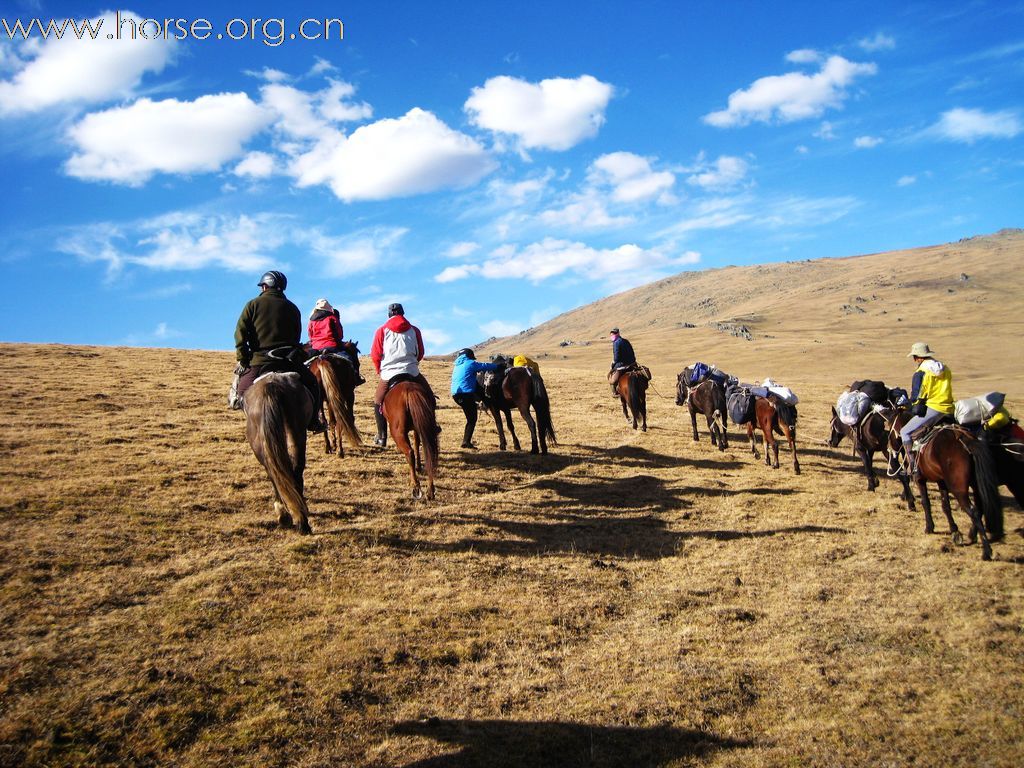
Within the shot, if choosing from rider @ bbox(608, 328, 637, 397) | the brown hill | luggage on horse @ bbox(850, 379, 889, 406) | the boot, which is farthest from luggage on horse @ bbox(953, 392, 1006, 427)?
the brown hill

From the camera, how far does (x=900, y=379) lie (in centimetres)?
4438

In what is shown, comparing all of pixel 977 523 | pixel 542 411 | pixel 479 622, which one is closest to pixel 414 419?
pixel 479 622

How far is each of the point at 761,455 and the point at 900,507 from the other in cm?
431

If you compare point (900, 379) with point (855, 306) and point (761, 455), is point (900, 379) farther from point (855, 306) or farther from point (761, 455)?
point (855, 306)

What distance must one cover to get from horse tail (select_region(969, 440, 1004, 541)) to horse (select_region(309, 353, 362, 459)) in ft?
32.0

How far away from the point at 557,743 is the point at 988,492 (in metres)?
7.80

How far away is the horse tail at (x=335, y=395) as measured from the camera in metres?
11.5

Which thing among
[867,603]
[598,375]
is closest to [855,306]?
[598,375]

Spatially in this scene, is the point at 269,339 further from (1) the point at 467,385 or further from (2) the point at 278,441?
(1) the point at 467,385

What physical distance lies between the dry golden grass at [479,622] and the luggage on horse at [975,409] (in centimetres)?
201

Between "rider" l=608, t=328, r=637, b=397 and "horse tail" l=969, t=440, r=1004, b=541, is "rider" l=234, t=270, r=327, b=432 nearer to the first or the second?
"horse tail" l=969, t=440, r=1004, b=541

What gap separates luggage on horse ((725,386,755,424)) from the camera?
15.4m

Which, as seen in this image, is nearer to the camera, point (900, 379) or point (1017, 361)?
point (900, 379)

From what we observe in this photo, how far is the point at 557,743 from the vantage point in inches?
200
